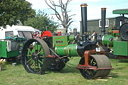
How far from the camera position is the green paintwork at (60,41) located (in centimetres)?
678

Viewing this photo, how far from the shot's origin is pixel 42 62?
703 centimetres

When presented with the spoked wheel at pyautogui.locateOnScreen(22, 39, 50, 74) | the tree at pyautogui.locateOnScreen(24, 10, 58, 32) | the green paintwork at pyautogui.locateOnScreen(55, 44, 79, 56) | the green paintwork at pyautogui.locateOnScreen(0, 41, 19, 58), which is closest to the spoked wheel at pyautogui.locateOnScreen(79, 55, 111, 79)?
the green paintwork at pyautogui.locateOnScreen(55, 44, 79, 56)

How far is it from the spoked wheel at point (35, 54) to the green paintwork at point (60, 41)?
1.27 ft

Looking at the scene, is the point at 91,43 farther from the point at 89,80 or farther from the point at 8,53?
the point at 8,53

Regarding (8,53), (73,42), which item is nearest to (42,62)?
(73,42)

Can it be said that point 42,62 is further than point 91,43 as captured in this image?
Yes

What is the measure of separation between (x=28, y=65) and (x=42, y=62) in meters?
0.69

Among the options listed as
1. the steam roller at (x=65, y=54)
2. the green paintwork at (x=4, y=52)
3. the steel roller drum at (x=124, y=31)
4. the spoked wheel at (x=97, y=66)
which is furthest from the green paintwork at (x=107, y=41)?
the green paintwork at (x=4, y=52)

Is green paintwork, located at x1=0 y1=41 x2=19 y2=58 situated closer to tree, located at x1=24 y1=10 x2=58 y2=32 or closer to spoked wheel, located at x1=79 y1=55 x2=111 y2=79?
spoked wheel, located at x1=79 y1=55 x2=111 y2=79

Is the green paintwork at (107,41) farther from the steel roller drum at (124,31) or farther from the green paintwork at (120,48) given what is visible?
the steel roller drum at (124,31)

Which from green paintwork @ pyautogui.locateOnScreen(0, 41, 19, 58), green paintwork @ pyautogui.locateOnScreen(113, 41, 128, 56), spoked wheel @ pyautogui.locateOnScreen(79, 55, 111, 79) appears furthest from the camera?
green paintwork @ pyautogui.locateOnScreen(0, 41, 19, 58)

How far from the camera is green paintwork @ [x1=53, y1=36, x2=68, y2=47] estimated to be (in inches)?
267

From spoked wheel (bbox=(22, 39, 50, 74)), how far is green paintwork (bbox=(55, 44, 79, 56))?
36cm

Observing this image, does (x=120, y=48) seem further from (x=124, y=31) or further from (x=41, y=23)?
(x=41, y=23)
